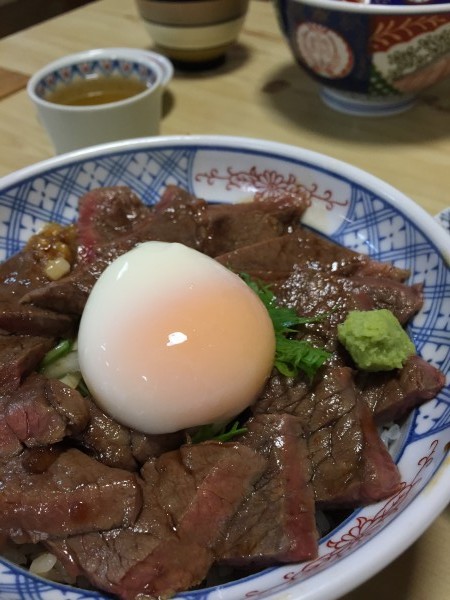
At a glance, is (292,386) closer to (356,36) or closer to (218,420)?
(218,420)

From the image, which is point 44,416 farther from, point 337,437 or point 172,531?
point 337,437

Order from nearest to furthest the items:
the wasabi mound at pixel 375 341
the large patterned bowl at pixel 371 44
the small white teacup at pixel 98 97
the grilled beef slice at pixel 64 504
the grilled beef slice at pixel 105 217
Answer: the grilled beef slice at pixel 64 504, the wasabi mound at pixel 375 341, the grilled beef slice at pixel 105 217, the large patterned bowl at pixel 371 44, the small white teacup at pixel 98 97

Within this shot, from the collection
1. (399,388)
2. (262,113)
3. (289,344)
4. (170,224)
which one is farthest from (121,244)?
(262,113)

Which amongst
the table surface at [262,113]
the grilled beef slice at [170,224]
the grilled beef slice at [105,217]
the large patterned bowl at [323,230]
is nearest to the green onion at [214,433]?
the large patterned bowl at [323,230]

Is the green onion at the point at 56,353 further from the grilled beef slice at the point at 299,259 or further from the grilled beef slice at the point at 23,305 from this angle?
the grilled beef slice at the point at 299,259

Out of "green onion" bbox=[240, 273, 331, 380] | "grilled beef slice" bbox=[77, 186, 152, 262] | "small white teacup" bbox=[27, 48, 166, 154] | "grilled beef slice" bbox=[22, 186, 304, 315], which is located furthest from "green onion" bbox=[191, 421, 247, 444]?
"small white teacup" bbox=[27, 48, 166, 154]
